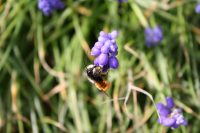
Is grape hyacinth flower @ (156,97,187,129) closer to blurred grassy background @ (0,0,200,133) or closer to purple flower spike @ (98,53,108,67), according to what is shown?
blurred grassy background @ (0,0,200,133)

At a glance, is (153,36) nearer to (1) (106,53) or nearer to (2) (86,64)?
(2) (86,64)

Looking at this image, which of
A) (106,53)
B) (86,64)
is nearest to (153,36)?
(86,64)

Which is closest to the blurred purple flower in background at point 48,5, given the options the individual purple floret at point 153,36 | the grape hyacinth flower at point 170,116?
the individual purple floret at point 153,36

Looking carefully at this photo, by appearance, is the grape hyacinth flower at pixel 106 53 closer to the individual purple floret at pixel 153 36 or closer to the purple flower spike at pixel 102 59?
the purple flower spike at pixel 102 59

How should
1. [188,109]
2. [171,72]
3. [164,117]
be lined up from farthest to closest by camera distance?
[171,72]
[188,109]
[164,117]

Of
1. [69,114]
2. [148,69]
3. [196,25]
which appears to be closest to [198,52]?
[196,25]

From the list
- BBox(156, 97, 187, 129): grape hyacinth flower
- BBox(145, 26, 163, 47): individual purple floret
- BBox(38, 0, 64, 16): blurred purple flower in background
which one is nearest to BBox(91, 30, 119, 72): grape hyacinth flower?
BBox(156, 97, 187, 129): grape hyacinth flower

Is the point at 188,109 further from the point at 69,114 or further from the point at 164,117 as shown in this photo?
the point at 69,114
